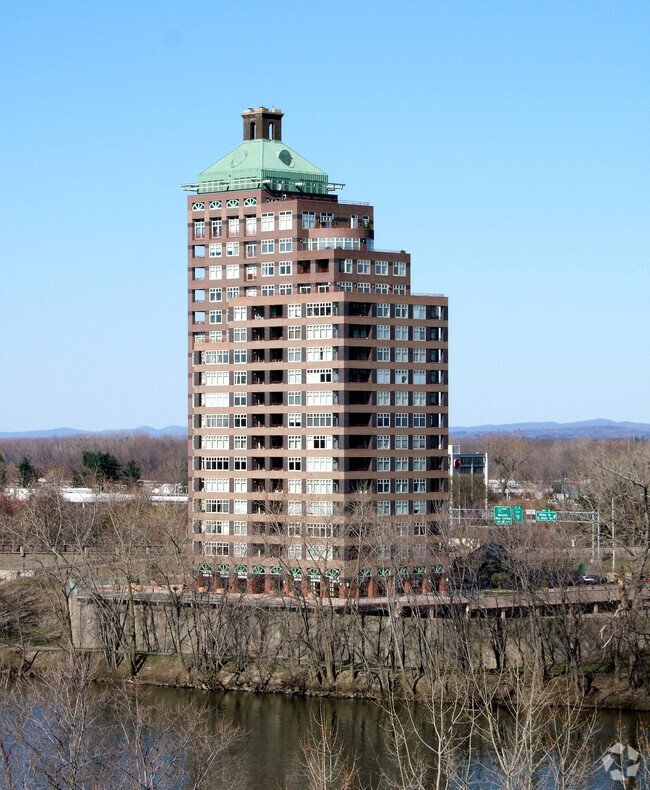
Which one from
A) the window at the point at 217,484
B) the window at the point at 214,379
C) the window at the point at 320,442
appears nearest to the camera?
the window at the point at 320,442

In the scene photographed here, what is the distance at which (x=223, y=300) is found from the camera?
12750 cm

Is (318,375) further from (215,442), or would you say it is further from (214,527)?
(214,527)

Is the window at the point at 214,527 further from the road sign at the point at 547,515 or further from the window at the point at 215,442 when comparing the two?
the road sign at the point at 547,515

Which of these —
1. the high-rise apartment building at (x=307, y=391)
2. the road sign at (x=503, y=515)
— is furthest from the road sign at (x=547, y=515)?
the high-rise apartment building at (x=307, y=391)

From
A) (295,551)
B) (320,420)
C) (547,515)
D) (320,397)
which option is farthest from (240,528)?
(547,515)

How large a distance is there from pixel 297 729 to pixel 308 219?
53.7m

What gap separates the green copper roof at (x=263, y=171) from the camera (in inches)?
5094

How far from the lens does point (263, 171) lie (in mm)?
128625

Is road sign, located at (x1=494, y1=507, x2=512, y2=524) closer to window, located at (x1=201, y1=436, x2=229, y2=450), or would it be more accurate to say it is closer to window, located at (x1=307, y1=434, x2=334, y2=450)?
window, located at (x1=307, y1=434, x2=334, y2=450)

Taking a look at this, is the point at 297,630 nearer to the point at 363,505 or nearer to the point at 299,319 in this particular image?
the point at 363,505

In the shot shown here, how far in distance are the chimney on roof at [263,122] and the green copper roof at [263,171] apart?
1.64 meters

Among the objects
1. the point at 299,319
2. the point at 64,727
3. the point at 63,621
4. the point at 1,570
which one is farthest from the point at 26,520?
the point at 64,727

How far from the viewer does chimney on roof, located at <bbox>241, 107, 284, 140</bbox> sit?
13462cm

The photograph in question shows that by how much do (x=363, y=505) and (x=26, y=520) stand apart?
1397 inches
